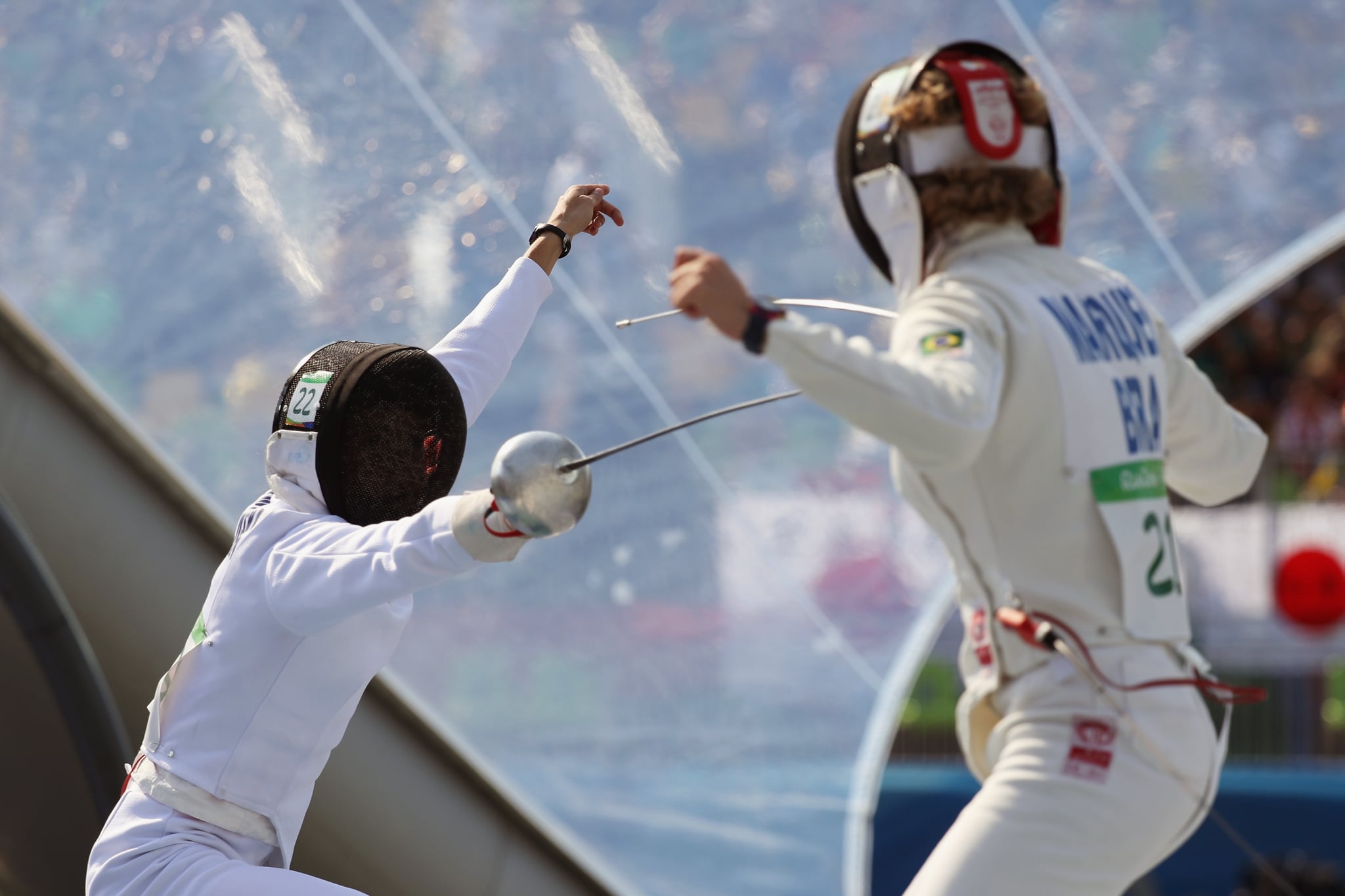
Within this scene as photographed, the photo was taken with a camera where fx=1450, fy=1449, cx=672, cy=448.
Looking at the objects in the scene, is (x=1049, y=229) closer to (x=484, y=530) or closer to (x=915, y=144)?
(x=915, y=144)

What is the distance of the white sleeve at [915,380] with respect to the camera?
1579 millimetres

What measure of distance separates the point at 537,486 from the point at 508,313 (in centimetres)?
91

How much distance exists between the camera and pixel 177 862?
1.87 meters

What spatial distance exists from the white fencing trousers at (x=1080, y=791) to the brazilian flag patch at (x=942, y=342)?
41cm

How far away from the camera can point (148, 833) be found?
1.92 meters

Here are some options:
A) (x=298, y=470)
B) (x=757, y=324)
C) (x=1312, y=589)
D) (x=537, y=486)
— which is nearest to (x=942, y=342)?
(x=757, y=324)

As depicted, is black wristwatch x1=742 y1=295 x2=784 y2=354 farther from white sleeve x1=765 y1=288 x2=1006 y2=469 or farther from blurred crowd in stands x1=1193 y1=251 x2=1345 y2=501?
blurred crowd in stands x1=1193 y1=251 x2=1345 y2=501

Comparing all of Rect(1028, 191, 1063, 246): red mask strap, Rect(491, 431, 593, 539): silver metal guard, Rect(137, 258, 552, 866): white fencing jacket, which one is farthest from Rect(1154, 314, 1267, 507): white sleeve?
Rect(137, 258, 552, 866): white fencing jacket

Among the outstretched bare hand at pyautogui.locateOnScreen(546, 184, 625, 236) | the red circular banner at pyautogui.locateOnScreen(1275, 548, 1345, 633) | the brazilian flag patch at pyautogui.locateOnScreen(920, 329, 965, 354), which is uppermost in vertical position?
the outstretched bare hand at pyautogui.locateOnScreen(546, 184, 625, 236)

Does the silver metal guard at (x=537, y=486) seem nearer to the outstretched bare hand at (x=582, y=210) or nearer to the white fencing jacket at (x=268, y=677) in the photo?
the white fencing jacket at (x=268, y=677)

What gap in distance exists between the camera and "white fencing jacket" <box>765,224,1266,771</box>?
1.73 meters

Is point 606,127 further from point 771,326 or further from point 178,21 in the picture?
point 771,326

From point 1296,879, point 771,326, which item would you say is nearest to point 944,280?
point 771,326

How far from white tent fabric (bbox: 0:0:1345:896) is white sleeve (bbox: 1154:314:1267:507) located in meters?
1.88
